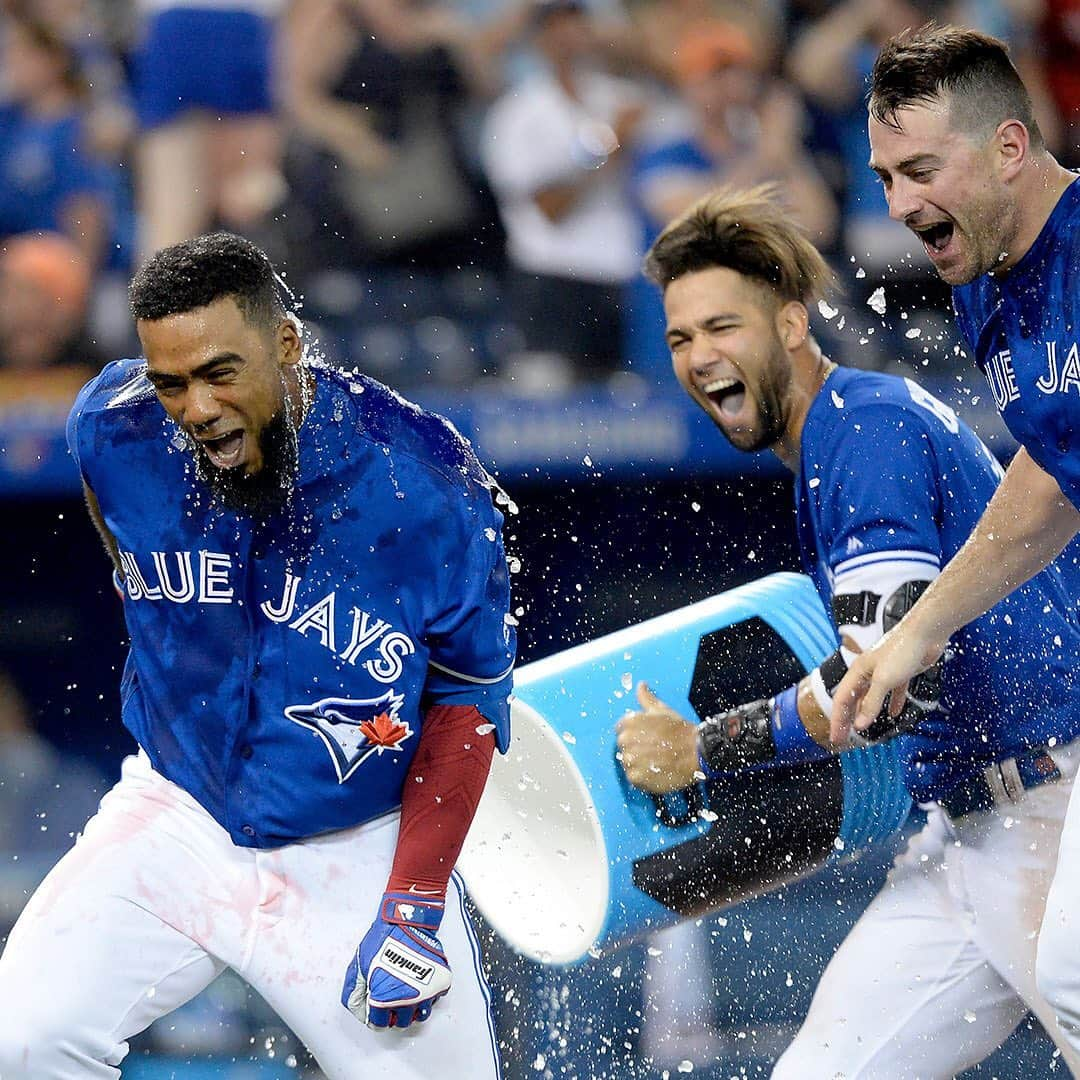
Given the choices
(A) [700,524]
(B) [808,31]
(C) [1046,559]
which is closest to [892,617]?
(C) [1046,559]

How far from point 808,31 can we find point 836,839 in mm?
3824

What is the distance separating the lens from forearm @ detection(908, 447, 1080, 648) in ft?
11.1

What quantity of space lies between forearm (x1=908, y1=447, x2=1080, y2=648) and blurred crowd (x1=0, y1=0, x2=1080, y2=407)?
3.16 meters

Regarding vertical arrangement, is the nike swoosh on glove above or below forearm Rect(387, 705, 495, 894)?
below

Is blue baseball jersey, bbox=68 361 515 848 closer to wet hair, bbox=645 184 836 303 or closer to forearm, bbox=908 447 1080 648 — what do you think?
forearm, bbox=908 447 1080 648

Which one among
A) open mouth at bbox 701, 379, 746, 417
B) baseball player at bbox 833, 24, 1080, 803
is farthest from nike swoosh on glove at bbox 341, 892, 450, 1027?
open mouth at bbox 701, 379, 746, 417

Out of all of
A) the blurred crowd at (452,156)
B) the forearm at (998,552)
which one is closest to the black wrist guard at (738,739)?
the forearm at (998,552)

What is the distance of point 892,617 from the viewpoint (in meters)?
3.60

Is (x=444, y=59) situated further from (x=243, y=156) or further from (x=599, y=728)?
(x=599, y=728)

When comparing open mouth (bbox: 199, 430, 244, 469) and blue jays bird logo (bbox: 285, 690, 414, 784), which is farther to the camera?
blue jays bird logo (bbox: 285, 690, 414, 784)

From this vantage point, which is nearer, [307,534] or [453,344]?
[307,534]

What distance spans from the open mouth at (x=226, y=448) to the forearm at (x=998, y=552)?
4.35ft

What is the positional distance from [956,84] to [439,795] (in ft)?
5.44

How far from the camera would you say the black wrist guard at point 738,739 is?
390 centimetres
